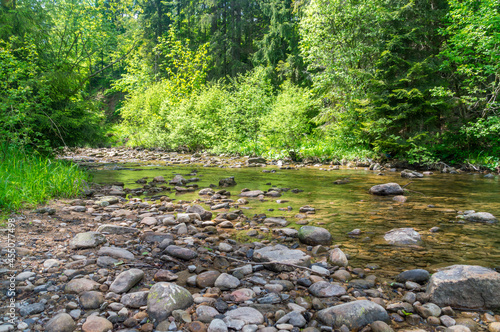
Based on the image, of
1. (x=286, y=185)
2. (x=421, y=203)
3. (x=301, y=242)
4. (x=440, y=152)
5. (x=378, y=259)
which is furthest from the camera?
(x=440, y=152)

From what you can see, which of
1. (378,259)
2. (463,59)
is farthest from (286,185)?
(463,59)

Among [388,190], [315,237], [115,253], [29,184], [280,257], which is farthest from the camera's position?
[388,190]

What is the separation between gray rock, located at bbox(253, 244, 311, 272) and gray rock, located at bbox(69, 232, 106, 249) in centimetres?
163

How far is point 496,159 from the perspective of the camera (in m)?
10.2

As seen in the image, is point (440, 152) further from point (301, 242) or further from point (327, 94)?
point (301, 242)

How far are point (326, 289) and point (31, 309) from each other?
6.84 ft

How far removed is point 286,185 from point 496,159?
26.0ft

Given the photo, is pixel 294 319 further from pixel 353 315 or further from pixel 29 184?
pixel 29 184

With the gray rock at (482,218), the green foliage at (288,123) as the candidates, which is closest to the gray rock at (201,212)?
the gray rock at (482,218)

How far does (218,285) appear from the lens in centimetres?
242

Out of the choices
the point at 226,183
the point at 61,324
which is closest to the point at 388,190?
the point at 226,183

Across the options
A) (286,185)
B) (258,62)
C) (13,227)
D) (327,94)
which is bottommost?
(286,185)

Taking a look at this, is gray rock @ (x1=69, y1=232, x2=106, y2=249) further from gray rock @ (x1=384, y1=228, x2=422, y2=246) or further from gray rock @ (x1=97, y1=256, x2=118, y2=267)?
gray rock @ (x1=384, y1=228, x2=422, y2=246)

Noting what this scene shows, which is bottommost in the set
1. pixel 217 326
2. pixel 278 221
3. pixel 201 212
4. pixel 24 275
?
pixel 278 221
